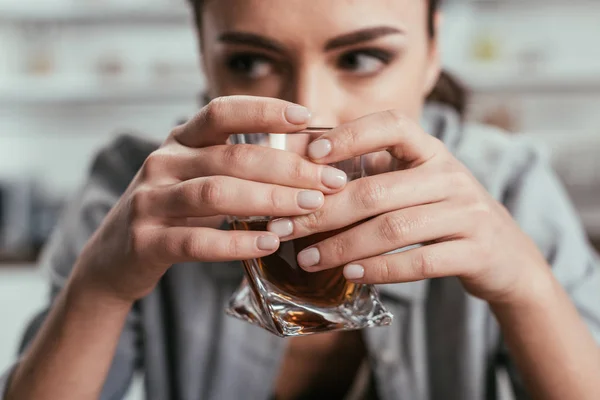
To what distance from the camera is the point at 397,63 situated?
0.86 m

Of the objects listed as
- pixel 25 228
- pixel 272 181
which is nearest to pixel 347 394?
pixel 272 181

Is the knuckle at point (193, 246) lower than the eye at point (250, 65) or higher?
lower

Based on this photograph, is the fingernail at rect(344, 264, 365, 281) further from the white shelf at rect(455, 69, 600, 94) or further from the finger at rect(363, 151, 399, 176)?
the white shelf at rect(455, 69, 600, 94)

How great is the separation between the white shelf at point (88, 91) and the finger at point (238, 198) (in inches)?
89.1

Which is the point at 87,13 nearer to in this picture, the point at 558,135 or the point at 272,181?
the point at 558,135

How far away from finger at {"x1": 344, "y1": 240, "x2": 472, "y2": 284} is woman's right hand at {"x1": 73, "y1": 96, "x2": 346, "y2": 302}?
0.08 metres

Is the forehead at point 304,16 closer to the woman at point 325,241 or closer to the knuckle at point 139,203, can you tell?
the woman at point 325,241

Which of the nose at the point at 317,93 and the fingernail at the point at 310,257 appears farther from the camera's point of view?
the nose at the point at 317,93

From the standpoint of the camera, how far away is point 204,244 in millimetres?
543

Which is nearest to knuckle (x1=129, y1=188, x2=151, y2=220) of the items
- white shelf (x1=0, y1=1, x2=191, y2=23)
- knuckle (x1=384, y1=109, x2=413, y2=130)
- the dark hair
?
knuckle (x1=384, y1=109, x2=413, y2=130)

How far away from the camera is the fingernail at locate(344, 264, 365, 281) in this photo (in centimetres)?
55

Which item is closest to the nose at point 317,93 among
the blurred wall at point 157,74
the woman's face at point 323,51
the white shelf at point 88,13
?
the woman's face at point 323,51

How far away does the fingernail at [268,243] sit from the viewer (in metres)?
0.53

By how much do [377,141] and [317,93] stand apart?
271 mm
